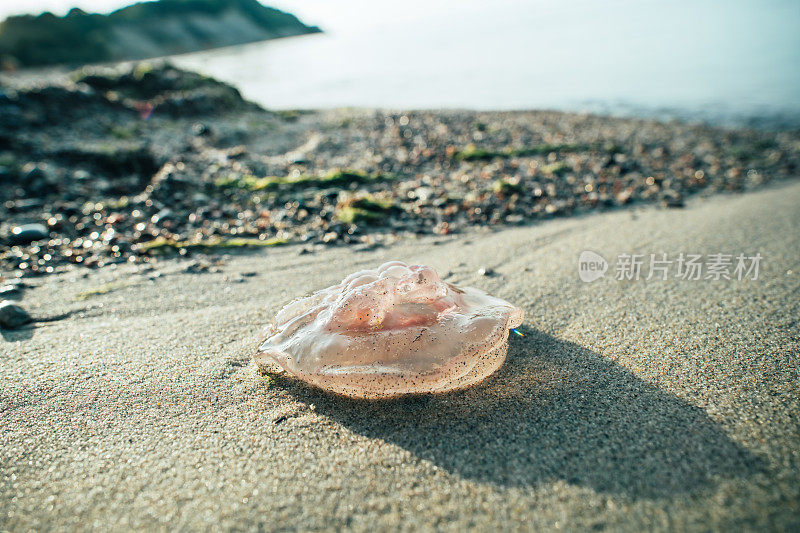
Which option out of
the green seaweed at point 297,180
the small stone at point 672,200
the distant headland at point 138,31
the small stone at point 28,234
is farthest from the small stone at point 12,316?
the distant headland at point 138,31

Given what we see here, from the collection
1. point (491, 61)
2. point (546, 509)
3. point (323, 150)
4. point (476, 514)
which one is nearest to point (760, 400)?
point (546, 509)

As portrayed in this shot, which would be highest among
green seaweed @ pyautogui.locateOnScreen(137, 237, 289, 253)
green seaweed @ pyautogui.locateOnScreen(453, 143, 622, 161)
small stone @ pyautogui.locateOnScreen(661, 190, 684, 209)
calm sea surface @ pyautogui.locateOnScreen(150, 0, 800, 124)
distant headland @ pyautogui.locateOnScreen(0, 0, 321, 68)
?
distant headland @ pyautogui.locateOnScreen(0, 0, 321, 68)

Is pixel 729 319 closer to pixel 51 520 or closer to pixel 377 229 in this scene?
pixel 377 229

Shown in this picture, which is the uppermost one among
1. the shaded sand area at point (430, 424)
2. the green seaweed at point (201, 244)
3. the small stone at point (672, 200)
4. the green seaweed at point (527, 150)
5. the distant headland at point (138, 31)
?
the distant headland at point (138, 31)

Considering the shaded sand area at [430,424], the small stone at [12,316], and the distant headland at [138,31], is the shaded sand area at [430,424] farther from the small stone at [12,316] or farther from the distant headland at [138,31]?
the distant headland at [138,31]

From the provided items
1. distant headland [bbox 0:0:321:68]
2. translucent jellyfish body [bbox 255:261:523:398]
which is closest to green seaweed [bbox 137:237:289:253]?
translucent jellyfish body [bbox 255:261:523:398]

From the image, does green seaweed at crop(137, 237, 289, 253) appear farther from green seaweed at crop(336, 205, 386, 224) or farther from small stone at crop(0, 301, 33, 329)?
small stone at crop(0, 301, 33, 329)

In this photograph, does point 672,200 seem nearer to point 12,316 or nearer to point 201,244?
point 201,244
